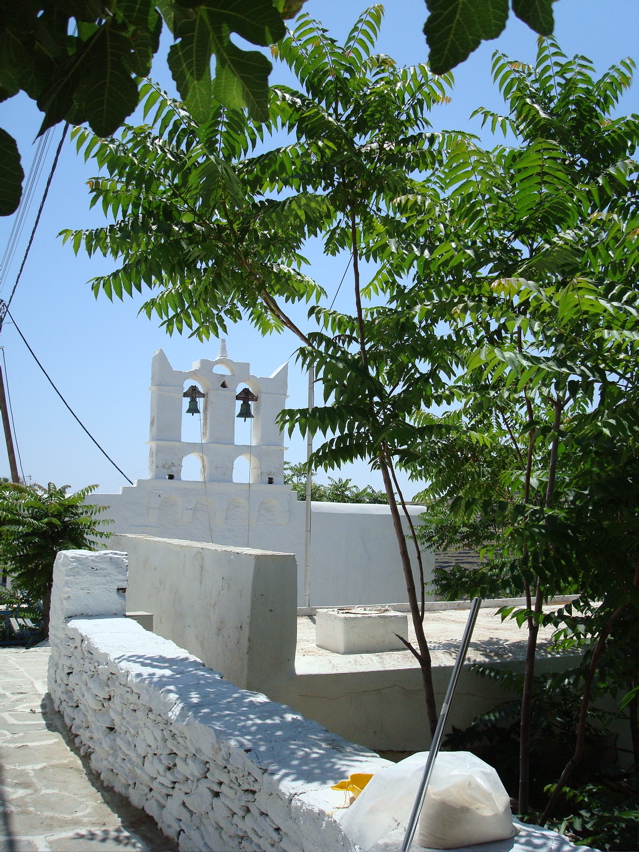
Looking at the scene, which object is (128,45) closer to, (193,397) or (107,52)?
(107,52)

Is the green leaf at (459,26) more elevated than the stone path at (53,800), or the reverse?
the green leaf at (459,26)

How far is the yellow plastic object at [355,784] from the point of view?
2.22m

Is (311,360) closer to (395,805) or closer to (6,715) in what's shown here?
(395,805)

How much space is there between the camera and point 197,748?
310 centimetres

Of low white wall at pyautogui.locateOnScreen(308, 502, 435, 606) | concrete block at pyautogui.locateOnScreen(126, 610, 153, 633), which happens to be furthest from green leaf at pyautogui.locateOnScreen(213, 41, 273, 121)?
low white wall at pyautogui.locateOnScreen(308, 502, 435, 606)

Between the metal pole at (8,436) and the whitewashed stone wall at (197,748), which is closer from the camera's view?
the whitewashed stone wall at (197,748)

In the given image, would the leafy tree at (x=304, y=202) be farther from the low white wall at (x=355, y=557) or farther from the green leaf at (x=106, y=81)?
the low white wall at (x=355, y=557)

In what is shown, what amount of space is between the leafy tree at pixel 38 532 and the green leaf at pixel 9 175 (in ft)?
26.7

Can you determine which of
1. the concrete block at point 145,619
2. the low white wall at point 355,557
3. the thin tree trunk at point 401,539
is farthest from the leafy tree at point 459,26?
the low white wall at point 355,557

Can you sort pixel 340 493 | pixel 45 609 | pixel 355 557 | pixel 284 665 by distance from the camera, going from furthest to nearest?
pixel 340 493, pixel 355 557, pixel 45 609, pixel 284 665

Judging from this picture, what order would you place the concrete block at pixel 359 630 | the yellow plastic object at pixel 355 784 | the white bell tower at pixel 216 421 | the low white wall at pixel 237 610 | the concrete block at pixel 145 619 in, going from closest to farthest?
1. the yellow plastic object at pixel 355 784
2. the low white wall at pixel 237 610
3. the concrete block at pixel 359 630
4. the concrete block at pixel 145 619
5. the white bell tower at pixel 216 421

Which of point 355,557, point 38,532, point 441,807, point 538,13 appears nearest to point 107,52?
point 538,13

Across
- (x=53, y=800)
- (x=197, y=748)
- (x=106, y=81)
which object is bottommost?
(x=53, y=800)

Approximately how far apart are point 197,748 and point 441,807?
1505 mm
